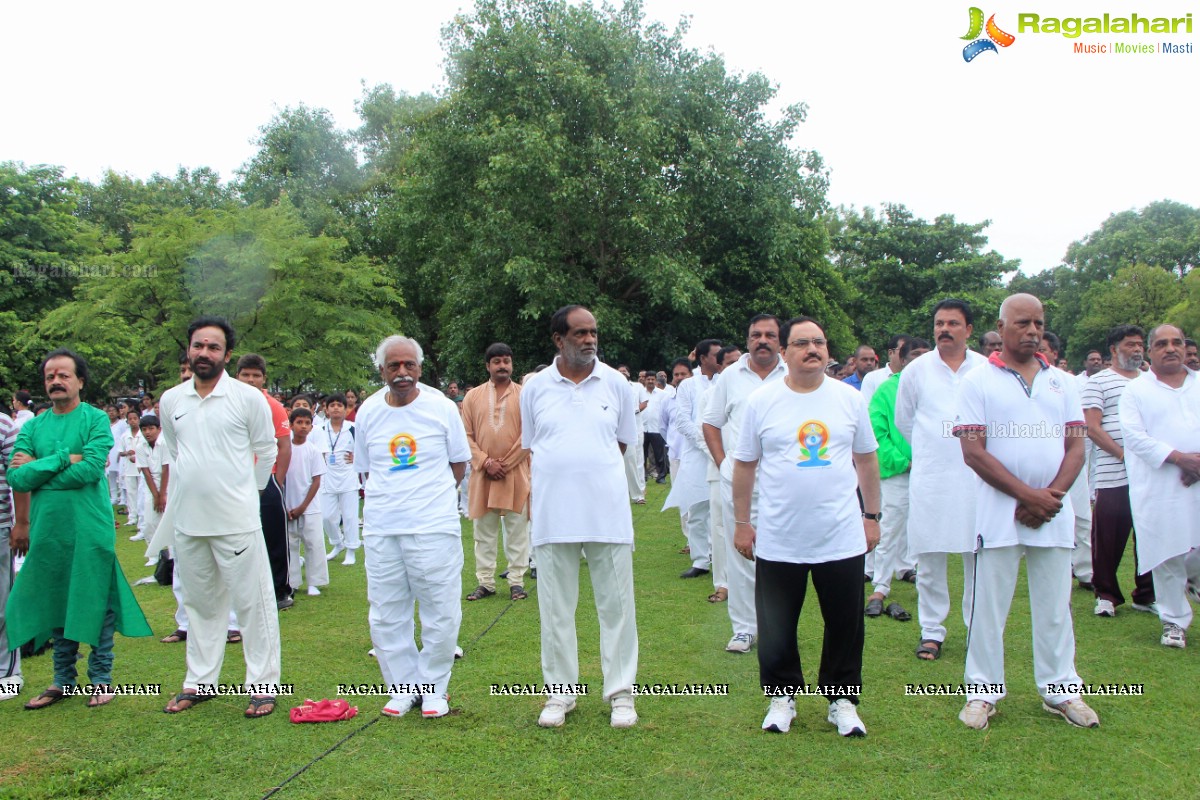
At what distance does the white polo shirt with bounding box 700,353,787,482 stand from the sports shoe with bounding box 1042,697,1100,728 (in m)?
2.40

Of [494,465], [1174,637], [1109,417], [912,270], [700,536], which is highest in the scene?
[912,270]

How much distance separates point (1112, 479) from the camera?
284 inches

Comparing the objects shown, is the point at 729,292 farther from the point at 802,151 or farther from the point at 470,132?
the point at 470,132

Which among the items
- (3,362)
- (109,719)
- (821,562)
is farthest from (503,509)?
(3,362)

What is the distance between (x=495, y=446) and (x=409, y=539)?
127 inches

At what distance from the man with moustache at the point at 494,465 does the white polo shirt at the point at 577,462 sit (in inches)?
123

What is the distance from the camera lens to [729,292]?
27203 mm

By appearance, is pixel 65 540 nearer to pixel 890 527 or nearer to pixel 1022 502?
pixel 1022 502

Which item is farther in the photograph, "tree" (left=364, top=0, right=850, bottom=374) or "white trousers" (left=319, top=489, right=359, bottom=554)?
"tree" (left=364, top=0, right=850, bottom=374)

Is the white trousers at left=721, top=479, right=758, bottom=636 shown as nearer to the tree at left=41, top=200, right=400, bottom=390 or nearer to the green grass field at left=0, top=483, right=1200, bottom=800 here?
the green grass field at left=0, top=483, right=1200, bottom=800

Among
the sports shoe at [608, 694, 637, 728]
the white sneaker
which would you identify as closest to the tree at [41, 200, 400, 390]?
the sports shoe at [608, 694, 637, 728]

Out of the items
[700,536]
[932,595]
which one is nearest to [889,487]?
[932,595]

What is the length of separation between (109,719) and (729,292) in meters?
23.5

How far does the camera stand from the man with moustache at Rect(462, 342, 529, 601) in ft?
27.1
